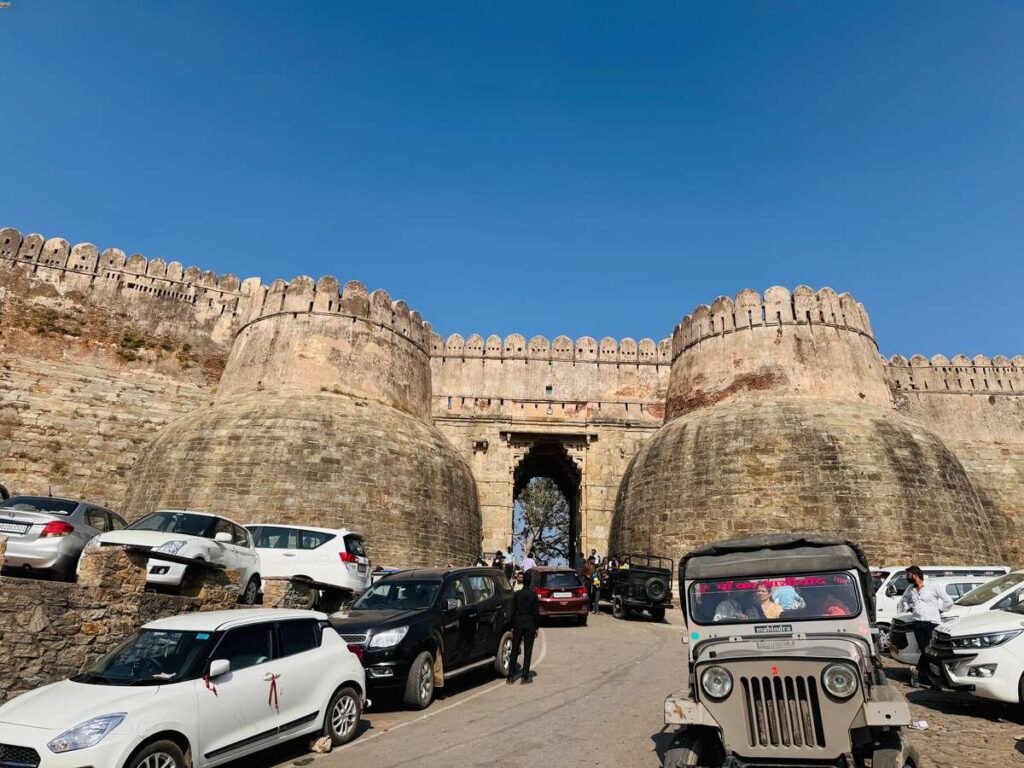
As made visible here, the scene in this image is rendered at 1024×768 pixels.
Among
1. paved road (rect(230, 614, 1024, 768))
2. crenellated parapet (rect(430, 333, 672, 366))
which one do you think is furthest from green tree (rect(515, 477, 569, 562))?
paved road (rect(230, 614, 1024, 768))

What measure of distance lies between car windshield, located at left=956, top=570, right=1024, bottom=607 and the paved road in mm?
1664

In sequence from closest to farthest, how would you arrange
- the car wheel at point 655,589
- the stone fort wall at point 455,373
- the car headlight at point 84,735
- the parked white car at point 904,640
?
the car headlight at point 84,735 < the parked white car at point 904,640 < the car wheel at point 655,589 < the stone fort wall at point 455,373

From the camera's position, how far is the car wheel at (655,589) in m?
18.0

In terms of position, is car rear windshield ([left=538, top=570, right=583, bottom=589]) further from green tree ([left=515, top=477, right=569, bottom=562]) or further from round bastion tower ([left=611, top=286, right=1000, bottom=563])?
green tree ([left=515, top=477, right=569, bottom=562])

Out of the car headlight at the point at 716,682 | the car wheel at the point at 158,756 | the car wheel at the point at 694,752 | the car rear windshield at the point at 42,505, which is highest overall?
the car rear windshield at the point at 42,505

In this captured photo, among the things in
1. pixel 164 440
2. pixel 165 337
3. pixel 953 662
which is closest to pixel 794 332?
pixel 953 662

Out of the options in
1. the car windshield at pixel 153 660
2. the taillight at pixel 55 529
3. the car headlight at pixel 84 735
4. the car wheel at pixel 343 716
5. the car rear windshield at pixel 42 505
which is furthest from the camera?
the car rear windshield at pixel 42 505

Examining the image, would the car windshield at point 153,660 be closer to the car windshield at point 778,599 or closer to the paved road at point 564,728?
the paved road at point 564,728

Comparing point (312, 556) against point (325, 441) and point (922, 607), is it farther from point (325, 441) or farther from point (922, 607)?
point (922, 607)

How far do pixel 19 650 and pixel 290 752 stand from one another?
3.36m

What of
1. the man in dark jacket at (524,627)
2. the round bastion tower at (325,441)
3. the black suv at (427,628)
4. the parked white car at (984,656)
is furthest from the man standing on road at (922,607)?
the round bastion tower at (325,441)

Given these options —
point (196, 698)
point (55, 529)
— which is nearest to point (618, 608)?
point (55, 529)

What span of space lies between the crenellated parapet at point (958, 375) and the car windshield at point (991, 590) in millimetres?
22984

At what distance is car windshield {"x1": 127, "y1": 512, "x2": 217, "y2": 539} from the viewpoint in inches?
403
